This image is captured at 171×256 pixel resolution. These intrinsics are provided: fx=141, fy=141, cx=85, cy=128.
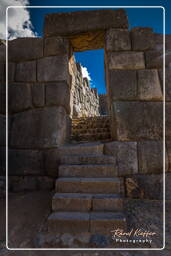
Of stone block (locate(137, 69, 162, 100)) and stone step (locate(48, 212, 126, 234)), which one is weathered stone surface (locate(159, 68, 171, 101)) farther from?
stone step (locate(48, 212, 126, 234))

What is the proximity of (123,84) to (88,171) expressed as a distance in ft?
5.06

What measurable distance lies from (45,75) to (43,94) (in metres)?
0.36

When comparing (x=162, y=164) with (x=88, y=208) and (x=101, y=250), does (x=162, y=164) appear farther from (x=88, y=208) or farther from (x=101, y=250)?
(x=101, y=250)

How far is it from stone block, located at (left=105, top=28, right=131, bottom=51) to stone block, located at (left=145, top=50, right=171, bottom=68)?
0.38 meters

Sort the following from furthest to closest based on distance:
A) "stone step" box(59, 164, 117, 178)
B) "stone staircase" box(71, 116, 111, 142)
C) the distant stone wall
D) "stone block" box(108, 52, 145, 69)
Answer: the distant stone wall
"stone staircase" box(71, 116, 111, 142)
"stone block" box(108, 52, 145, 69)
"stone step" box(59, 164, 117, 178)

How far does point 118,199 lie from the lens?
156 centimetres

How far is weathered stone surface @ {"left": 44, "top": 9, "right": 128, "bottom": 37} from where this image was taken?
8.49ft

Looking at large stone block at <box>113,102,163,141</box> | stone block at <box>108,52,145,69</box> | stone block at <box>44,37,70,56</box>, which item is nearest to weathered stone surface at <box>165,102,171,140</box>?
large stone block at <box>113,102,163,141</box>

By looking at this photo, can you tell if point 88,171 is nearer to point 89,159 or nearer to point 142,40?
point 89,159

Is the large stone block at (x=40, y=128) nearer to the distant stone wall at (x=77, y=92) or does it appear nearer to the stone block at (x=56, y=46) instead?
the distant stone wall at (x=77, y=92)

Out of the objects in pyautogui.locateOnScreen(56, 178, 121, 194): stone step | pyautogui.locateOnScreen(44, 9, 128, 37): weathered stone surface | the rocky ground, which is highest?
pyautogui.locateOnScreen(44, 9, 128, 37): weathered stone surface

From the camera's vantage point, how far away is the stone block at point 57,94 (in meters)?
2.47

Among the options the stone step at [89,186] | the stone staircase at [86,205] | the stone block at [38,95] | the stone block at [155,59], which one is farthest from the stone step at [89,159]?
the stone block at [155,59]

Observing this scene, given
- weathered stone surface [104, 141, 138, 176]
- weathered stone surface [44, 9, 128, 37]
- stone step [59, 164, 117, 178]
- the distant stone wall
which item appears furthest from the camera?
the distant stone wall
